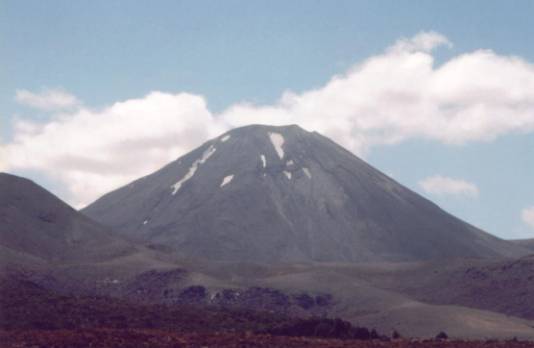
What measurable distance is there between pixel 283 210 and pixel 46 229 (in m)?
60.0

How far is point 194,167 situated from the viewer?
178 m

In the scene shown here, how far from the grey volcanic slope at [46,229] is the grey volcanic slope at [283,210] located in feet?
72.7

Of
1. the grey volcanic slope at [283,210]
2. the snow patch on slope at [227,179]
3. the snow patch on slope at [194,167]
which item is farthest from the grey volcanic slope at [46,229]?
the snow patch on slope at [227,179]

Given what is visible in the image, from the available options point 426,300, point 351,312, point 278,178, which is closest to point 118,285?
point 351,312

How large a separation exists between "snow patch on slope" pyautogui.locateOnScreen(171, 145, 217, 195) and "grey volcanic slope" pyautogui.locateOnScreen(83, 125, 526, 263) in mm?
246

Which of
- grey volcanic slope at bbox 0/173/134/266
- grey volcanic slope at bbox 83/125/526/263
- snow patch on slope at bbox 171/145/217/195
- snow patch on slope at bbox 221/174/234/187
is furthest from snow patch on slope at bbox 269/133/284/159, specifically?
grey volcanic slope at bbox 0/173/134/266

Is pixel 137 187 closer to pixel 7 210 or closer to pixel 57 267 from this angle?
pixel 7 210

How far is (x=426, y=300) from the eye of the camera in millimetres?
85250

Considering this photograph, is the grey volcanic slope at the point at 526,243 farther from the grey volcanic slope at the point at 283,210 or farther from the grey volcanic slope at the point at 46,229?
the grey volcanic slope at the point at 46,229

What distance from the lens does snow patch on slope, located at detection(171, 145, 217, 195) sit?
168 m

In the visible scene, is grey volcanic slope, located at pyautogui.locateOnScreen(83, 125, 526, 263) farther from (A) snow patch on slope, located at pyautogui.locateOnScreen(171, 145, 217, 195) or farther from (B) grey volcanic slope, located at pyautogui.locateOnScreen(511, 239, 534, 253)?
(B) grey volcanic slope, located at pyautogui.locateOnScreen(511, 239, 534, 253)

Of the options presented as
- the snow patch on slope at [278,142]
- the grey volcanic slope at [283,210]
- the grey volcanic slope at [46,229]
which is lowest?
the grey volcanic slope at [46,229]

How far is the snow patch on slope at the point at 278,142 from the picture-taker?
7116 inches

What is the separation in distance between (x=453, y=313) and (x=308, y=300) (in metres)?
20.2
